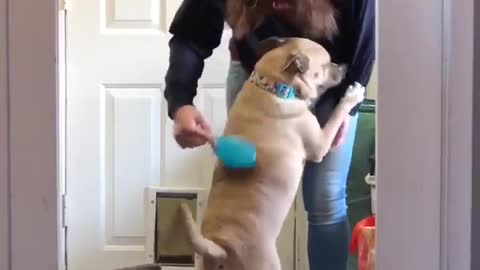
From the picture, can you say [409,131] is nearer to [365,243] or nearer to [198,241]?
[365,243]

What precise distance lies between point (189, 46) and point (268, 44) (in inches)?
4.1

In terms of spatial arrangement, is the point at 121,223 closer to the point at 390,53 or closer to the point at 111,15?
the point at 111,15

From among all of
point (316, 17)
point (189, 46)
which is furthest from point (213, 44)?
point (316, 17)

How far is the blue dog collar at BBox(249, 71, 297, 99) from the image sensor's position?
857mm

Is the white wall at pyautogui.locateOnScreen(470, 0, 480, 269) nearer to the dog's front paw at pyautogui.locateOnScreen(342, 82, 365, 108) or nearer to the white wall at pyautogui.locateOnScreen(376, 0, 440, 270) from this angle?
the white wall at pyautogui.locateOnScreen(376, 0, 440, 270)

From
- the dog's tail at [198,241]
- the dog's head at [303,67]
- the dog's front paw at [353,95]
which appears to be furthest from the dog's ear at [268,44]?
the dog's tail at [198,241]

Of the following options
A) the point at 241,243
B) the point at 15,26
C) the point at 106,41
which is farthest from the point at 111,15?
the point at 241,243

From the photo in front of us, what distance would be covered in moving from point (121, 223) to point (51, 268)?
0.18 m

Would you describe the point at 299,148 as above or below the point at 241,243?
above

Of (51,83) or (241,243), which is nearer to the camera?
(51,83)

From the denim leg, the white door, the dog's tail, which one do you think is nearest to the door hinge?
the white door

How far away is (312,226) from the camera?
89cm

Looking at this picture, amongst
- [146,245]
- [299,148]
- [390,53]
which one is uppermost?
[390,53]

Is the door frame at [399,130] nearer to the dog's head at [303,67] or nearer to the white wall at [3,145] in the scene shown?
the white wall at [3,145]
